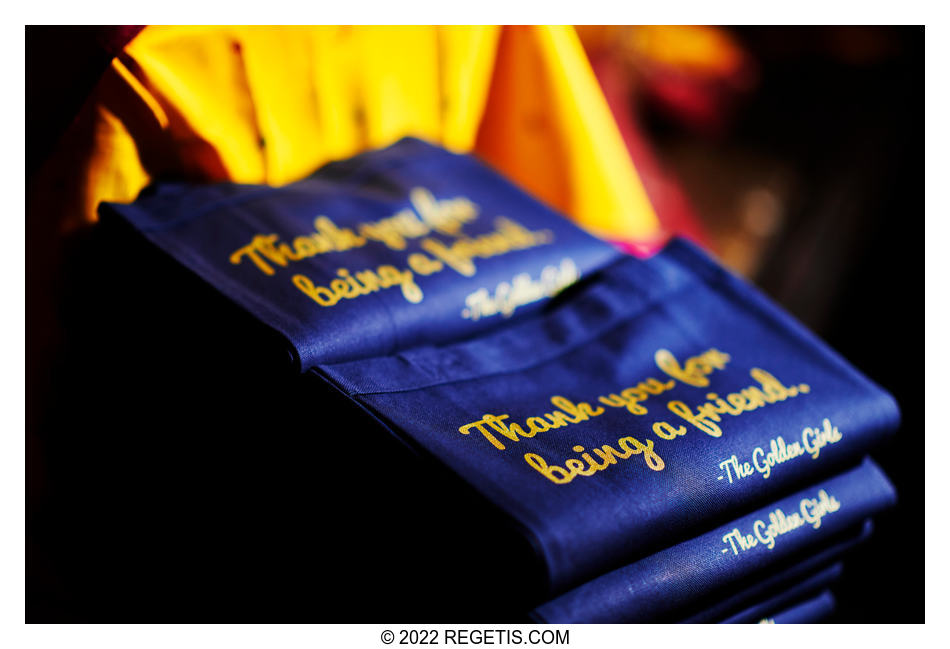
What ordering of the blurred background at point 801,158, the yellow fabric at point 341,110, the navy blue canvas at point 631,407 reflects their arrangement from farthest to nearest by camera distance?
the blurred background at point 801,158
the yellow fabric at point 341,110
the navy blue canvas at point 631,407

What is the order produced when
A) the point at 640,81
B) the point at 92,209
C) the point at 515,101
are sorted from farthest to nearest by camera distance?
the point at 640,81
the point at 515,101
the point at 92,209

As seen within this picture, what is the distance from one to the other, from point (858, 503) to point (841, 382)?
0.07 metres

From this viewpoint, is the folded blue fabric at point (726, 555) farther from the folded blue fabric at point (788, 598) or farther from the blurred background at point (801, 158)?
the blurred background at point (801, 158)

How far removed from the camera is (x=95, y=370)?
0.48 metres

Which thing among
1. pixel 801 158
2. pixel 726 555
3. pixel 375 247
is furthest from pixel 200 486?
pixel 801 158

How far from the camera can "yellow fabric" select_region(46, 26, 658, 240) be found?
1.50ft

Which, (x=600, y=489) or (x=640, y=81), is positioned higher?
(x=640, y=81)

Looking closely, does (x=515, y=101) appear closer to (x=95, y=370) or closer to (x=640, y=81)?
(x=640, y=81)

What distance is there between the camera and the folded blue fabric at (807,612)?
485 millimetres

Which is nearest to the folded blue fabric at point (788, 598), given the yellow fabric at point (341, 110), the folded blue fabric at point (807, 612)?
the folded blue fabric at point (807, 612)

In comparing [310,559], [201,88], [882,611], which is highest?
[201,88]

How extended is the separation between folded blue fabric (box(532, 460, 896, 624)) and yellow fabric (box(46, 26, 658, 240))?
264 mm

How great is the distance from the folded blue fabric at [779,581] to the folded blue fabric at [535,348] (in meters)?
0.06
